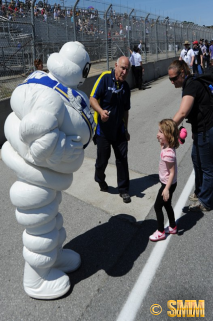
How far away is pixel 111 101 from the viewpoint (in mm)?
4332

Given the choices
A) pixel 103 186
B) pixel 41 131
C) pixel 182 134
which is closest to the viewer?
pixel 41 131

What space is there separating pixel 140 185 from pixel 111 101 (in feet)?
5.19

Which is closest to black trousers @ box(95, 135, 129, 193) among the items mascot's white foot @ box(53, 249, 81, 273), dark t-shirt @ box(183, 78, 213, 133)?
dark t-shirt @ box(183, 78, 213, 133)

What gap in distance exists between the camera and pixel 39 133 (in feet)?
7.40

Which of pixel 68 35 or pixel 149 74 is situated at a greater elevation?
pixel 68 35

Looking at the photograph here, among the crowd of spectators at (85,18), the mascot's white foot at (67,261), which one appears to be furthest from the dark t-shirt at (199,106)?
the crowd of spectators at (85,18)

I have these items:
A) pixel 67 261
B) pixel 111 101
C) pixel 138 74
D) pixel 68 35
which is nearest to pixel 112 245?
pixel 67 261

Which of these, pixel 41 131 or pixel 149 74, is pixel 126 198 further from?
pixel 149 74

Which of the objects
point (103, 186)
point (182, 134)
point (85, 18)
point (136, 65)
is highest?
point (85, 18)

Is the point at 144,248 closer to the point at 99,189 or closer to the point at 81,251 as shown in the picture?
the point at 81,251

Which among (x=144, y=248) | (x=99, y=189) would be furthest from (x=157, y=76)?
(x=144, y=248)

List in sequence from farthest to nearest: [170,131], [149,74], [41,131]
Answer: [149,74], [170,131], [41,131]

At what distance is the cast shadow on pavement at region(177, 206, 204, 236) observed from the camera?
3883mm

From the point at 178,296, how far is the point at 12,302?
1549 millimetres
